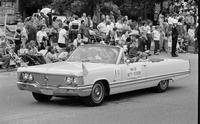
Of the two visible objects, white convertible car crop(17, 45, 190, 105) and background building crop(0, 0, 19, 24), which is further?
background building crop(0, 0, 19, 24)

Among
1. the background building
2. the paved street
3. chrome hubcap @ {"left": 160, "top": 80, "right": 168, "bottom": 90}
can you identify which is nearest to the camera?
the paved street

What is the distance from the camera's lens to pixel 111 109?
10.4 metres

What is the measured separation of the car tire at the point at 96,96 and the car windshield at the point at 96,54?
37.6 inches

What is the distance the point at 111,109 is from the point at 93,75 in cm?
84

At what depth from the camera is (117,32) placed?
78.5 ft

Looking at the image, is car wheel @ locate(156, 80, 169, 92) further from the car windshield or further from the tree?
the tree

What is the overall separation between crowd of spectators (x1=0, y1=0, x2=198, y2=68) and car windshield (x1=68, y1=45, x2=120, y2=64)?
4.84 meters

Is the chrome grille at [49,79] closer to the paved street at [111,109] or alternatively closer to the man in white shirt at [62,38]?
the paved street at [111,109]


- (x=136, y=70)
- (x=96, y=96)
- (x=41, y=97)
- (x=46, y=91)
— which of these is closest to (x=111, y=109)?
(x=96, y=96)

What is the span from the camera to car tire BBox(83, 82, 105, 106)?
A: 34.6 ft

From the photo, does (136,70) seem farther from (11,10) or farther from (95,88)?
(11,10)

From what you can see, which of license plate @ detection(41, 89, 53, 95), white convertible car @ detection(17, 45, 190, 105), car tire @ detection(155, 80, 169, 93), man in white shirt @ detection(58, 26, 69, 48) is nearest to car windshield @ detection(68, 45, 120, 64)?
white convertible car @ detection(17, 45, 190, 105)

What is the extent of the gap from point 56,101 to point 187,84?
4954 millimetres

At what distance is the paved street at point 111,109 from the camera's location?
918cm
